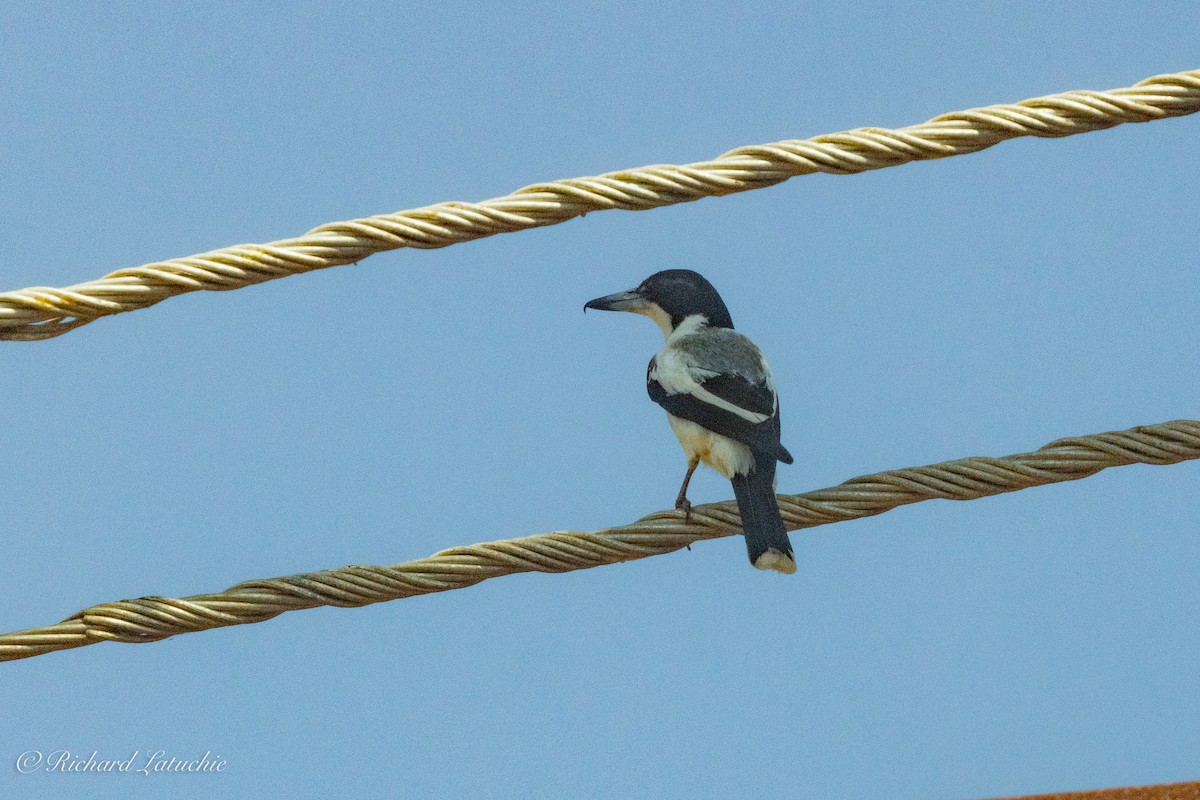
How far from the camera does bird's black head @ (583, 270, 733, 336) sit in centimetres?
757

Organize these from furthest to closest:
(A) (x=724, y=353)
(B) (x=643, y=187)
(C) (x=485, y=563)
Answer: (A) (x=724, y=353) < (C) (x=485, y=563) < (B) (x=643, y=187)

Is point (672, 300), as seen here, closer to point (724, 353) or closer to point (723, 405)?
point (724, 353)

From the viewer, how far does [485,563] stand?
4.30 m

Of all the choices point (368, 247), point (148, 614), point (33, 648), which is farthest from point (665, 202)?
point (33, 648)

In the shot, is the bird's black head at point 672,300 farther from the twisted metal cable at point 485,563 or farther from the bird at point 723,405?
the twisted metal cable at point 485,563

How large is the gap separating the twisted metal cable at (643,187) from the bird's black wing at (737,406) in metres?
1.58

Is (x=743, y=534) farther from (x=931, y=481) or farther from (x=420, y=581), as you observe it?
(x=420, y=581)

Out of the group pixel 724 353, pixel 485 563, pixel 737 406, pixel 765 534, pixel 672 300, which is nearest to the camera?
pixel 485 563

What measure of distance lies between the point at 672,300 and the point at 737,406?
171 centimetres

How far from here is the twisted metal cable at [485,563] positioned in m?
4.29

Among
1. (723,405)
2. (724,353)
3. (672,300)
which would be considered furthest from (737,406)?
(672,300)

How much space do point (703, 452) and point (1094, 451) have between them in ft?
6.89

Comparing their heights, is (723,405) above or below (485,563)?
above

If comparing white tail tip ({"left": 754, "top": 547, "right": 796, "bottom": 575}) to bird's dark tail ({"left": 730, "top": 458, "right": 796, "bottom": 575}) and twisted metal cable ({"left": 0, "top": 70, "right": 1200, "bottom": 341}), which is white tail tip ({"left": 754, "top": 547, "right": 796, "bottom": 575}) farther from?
twisted metal cable ({"left": 0, "top": 70, "right": 1200, "bottom": 341})
